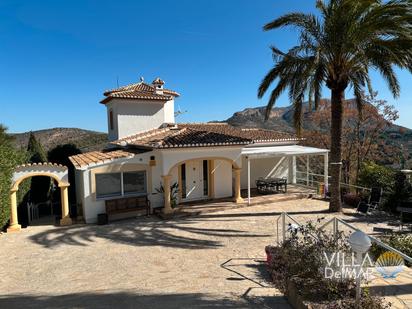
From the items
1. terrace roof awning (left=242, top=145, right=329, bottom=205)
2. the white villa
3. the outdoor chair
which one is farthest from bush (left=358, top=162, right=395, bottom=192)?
the white villa

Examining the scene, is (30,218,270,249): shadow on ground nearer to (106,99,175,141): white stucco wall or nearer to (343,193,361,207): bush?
(343,193,361,207): bush

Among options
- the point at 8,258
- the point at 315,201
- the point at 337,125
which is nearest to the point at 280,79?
the point at 337,125

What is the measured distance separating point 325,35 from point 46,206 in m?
22.0

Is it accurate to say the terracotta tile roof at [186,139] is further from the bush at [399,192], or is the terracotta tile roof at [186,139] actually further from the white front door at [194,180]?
the bush at [399,192]

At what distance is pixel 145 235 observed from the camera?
48.1 ft

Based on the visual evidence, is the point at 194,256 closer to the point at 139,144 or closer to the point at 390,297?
the point at 390,297

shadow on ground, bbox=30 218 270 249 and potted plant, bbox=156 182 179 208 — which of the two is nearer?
shadow on ground, bbox=30 218 270 249

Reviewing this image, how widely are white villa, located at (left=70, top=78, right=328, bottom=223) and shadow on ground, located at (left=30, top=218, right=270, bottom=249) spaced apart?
1799 millimetres

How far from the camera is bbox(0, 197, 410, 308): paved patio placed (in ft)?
25.0

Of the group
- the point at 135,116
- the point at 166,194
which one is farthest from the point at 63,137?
the point at 166,194

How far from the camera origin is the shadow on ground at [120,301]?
23.0ft

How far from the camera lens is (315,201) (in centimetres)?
2092

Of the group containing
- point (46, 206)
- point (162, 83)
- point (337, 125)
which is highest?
point (162, 83)
